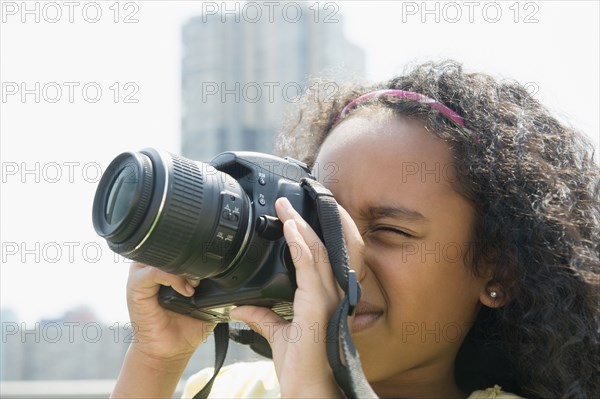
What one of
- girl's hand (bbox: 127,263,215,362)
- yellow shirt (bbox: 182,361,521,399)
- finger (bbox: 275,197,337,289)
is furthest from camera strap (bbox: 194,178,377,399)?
yellow shirt (bbox: 182,361,521,399)

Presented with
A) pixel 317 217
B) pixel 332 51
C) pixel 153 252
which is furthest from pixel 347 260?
pixel 332 51

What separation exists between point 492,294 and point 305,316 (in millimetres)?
454

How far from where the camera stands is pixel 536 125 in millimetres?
1719

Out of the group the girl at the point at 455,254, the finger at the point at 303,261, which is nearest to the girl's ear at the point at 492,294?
the girl at the point at 455,254

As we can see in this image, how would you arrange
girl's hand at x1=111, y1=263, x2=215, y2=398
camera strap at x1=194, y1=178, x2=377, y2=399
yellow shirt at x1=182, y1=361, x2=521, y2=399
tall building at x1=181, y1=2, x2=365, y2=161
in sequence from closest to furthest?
camera strap at x1=194, y1=178, x2=377, y2=399, girl's hand at x1=111, y1=263, x2=215, y2=398, yellow shirt at x1=182, y1=361, x2=521, y2=399, tall building at x1=181, y1=2, x2=365, y2=161

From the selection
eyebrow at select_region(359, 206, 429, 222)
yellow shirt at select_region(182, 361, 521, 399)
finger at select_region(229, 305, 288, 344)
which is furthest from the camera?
yellow shirt at select_region(182, 361, 521, 399)

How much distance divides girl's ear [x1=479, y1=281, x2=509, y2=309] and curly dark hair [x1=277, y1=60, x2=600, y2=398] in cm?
1

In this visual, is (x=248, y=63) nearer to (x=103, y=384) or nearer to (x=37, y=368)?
(x=37, y=368)

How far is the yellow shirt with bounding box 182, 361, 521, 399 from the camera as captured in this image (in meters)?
1.79

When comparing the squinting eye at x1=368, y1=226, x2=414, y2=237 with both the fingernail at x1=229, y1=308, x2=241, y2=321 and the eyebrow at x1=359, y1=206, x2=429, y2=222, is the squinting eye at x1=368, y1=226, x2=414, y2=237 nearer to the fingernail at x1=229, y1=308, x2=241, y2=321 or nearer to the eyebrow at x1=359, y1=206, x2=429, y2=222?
the eyebrow at x1=359, y1=206, x2=429, y2=222

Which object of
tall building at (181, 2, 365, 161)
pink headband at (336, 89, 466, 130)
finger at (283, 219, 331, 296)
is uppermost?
pink headband at (336, 89, 466, 130)

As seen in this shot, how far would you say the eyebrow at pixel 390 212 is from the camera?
154cm

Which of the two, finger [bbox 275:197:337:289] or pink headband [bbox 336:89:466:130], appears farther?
pink headband [bbox 336:89:466:130]

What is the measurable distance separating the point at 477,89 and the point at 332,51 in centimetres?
2188
